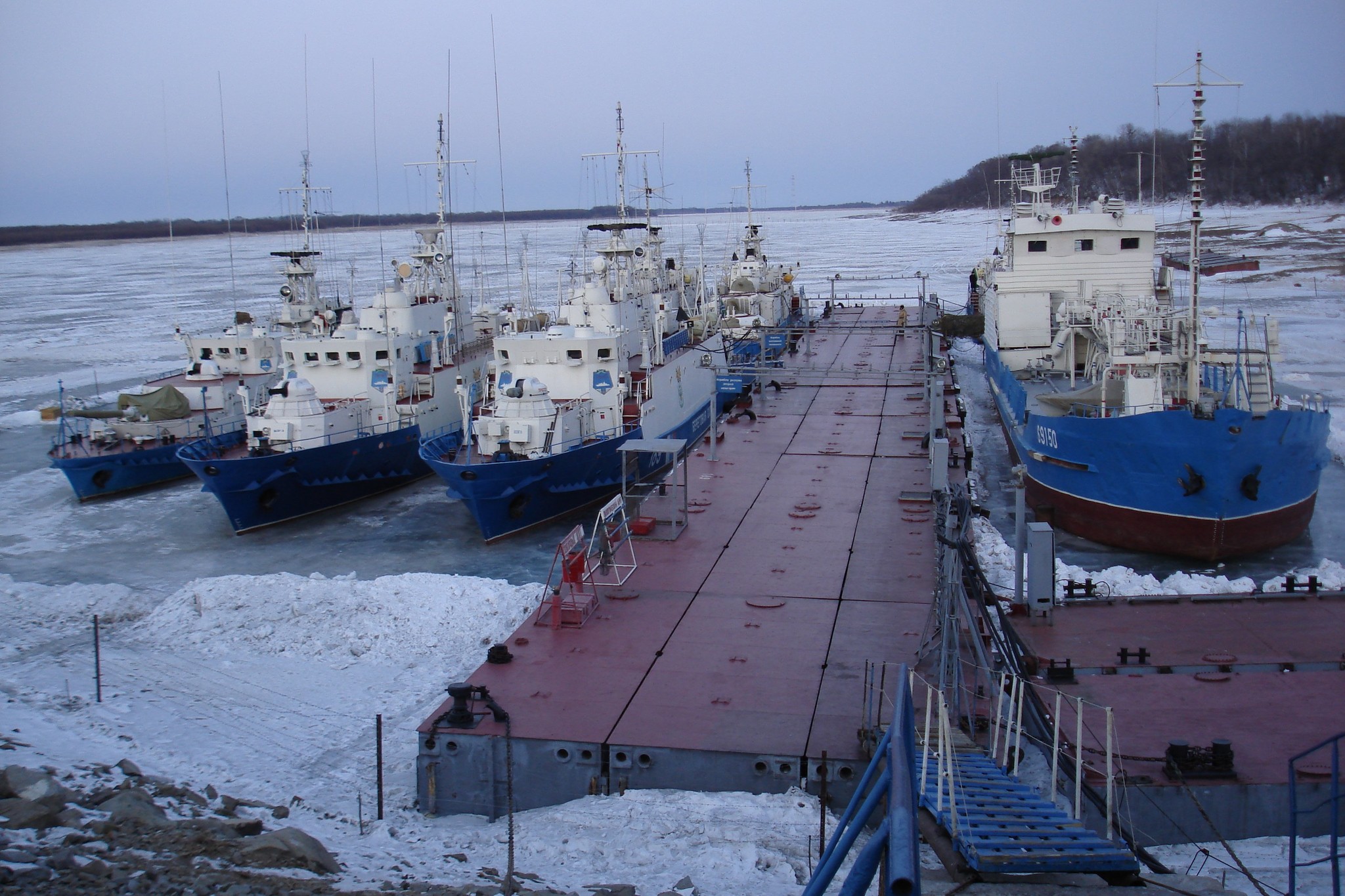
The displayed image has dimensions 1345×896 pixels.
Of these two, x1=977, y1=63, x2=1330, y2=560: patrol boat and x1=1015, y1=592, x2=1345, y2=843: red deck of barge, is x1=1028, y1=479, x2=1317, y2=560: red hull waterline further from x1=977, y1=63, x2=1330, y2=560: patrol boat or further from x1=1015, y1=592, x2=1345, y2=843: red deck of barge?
x1=1015, y1=592, x2=1345, y2=843: red deck of barge

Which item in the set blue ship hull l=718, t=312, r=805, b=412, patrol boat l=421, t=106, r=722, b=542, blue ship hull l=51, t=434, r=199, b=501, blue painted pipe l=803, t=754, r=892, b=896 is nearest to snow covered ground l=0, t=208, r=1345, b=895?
blue ship hull l=51, t=434, r=199, b=501

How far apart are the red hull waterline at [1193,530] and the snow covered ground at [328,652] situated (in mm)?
338

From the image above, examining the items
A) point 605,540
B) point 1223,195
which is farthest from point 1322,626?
point 1223,195

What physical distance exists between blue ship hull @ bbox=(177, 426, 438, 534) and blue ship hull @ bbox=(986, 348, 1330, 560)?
14296 millimetres

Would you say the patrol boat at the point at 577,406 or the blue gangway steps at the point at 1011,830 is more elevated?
the patrol boat at the point at 577,406

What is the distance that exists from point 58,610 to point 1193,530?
1877 centimetres

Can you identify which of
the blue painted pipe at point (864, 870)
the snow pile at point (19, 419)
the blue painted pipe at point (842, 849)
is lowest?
the snow pile at point (19, 419)

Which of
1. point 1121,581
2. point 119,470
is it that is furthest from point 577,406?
point 1121,581

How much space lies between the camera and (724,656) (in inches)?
436

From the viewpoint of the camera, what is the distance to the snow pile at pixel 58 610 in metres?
15.2

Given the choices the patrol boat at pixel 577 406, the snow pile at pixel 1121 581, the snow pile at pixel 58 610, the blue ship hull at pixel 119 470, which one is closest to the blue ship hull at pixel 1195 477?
the snow pile at pixel 1121 581

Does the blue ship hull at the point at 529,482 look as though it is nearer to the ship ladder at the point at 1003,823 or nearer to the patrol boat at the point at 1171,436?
the patrol boat at the point at 1171,436

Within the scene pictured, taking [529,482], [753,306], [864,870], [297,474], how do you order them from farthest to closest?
[753,306], [297,474], [529,482], [864,870]

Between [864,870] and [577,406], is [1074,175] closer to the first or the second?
[577,406]
